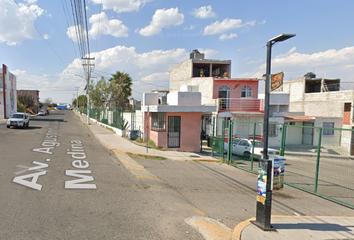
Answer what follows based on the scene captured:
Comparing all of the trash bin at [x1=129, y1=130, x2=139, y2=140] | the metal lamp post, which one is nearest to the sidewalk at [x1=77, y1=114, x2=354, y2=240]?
the metal lamp post

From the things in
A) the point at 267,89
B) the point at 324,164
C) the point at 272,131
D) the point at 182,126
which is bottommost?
the point at 324,164

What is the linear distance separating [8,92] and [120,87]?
63.1 feet

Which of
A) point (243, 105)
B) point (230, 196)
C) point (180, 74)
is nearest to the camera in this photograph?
point (230, 196)

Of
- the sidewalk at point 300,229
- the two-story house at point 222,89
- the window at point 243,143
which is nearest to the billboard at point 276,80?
the sidewalk at point 300,229

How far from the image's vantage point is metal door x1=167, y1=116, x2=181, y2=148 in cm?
1512

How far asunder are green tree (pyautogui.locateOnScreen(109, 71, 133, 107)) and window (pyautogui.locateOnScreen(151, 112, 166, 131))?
26189 millimetres

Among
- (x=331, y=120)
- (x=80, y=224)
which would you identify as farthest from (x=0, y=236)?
(x=331, y=120)

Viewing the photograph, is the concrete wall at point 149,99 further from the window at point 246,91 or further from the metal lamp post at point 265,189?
the window at point 246,91

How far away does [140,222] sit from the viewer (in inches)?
190

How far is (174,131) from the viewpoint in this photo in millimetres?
15203

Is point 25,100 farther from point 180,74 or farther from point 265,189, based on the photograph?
point 265,189

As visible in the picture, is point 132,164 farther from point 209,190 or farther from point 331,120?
point 331,120

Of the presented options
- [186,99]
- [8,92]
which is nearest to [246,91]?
[186,99]

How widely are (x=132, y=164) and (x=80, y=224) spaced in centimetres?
572
